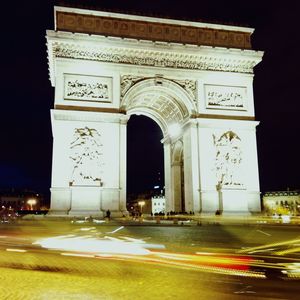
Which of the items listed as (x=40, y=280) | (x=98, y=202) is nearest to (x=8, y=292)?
(x=40, y=280)

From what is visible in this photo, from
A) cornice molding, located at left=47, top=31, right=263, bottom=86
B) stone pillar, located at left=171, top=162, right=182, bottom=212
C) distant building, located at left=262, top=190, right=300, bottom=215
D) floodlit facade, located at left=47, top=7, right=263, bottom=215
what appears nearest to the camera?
floodlit facade, located at left=47, top=7, right=263, bottom=215

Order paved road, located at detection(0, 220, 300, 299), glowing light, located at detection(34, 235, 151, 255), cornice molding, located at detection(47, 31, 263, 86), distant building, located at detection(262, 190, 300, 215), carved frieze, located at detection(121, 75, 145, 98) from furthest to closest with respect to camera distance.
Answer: distant building, located at detection(262, 190, 300, 215), carved frieze, located at detection(121, 75, 145, 98), cornice molding, located at detection(47, 31, 263, 86), glowing light, located at detection(34, 235, 151, 255), paved road, located at detection(0, 220, 300, 299)

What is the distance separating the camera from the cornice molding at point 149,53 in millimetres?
25141

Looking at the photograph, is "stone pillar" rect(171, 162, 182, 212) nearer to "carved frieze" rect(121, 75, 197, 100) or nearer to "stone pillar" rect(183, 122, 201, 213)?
"stone pillar" rect(183, 122, 201, 213)

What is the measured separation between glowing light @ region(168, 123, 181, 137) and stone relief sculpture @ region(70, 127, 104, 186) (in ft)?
23.2

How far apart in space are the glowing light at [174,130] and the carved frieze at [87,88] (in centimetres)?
625

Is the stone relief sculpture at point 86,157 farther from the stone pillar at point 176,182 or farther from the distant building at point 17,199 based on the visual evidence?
the distant building at point 17,199

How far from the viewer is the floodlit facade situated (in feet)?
79.2

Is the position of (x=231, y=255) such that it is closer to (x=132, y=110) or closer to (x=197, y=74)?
(x=197, y=74)

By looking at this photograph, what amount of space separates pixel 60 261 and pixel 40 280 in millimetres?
1987

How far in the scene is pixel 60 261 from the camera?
27.1 ft

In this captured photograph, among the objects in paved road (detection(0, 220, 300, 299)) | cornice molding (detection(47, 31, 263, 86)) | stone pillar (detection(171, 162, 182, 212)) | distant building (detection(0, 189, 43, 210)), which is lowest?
paved road (detection(0, 220, 300, 299))

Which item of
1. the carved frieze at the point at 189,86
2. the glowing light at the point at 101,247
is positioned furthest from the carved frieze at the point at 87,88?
the glowing light at the point at 101,247

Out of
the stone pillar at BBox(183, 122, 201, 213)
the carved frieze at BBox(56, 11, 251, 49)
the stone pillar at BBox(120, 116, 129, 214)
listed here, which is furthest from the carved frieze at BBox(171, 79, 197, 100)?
the stone pillar at BBox(120, 116, 129, 214)
